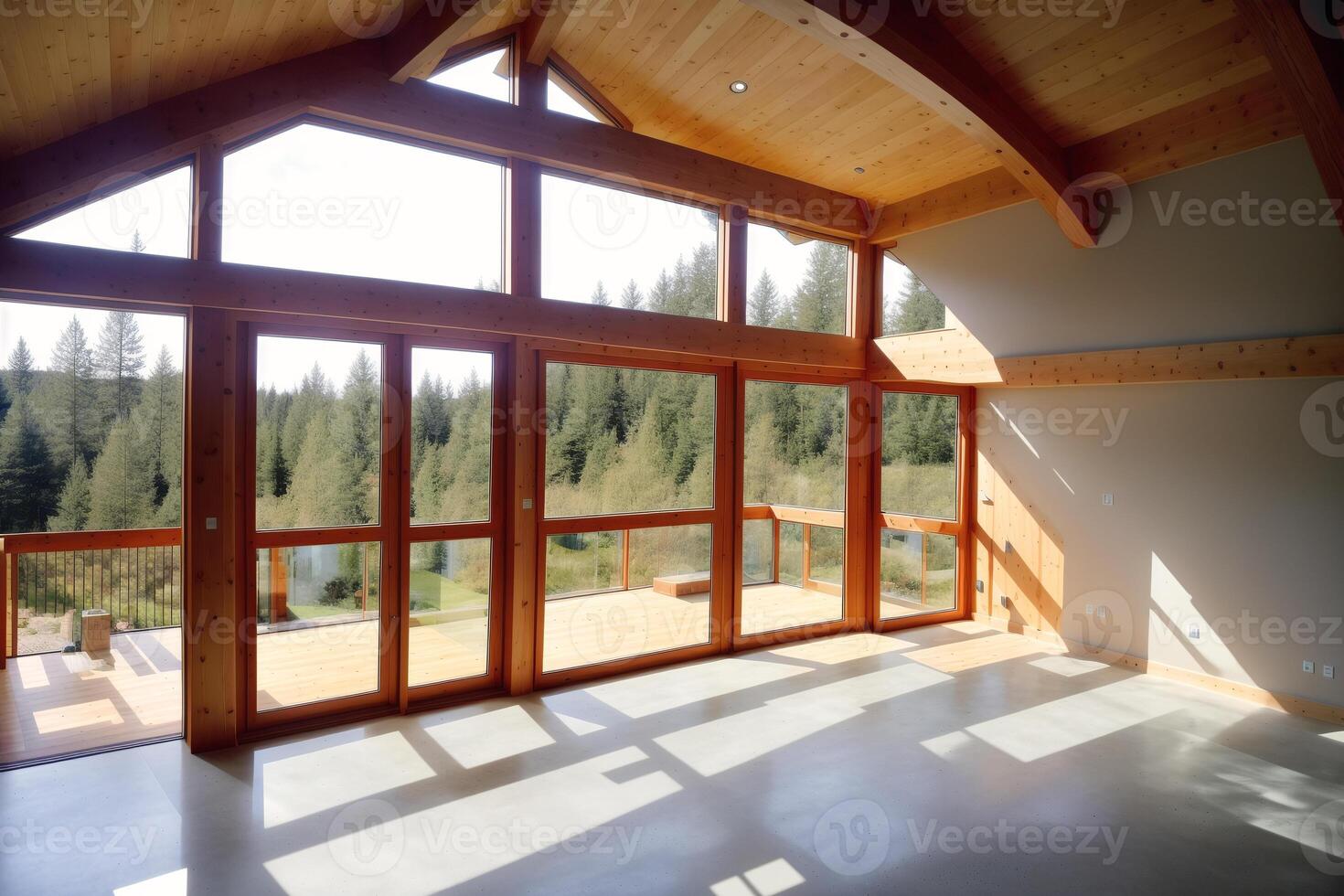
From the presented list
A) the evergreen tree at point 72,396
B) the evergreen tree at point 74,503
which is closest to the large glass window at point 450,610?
the evergreen tree at point 74,503

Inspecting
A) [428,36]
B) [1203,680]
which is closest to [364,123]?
[428,36]

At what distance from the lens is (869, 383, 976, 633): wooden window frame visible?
24.2 feet

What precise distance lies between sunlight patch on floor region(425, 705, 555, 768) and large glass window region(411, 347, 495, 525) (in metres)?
1.34

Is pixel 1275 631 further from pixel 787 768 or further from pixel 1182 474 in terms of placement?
pixel 787 768

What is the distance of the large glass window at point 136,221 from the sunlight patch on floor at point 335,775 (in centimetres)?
297

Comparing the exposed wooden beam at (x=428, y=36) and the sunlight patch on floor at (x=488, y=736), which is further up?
the exposed wooden beam at (x=428, y=36)

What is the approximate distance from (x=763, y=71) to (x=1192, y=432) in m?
4.27

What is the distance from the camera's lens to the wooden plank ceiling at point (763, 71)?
3.44m

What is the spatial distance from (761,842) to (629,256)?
4.15m

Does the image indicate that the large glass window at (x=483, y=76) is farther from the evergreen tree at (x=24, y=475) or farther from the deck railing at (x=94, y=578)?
the deck railing at (x=94, y=578)

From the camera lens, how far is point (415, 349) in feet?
16.5

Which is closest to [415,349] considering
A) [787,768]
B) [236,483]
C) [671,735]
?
[236,483]

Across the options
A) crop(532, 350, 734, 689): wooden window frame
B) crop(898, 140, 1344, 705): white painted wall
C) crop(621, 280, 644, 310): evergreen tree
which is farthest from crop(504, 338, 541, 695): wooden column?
crop(898, 140, 1344, 705): white painted wall

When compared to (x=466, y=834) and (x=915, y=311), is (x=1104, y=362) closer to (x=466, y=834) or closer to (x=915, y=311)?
(x=915, y=311)
